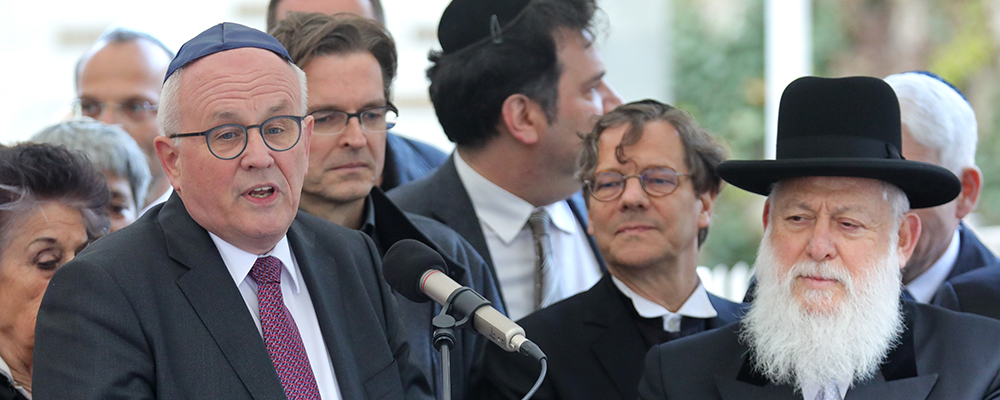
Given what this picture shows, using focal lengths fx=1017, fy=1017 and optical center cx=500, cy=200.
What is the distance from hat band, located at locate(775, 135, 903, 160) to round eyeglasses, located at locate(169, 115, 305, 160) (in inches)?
55.3

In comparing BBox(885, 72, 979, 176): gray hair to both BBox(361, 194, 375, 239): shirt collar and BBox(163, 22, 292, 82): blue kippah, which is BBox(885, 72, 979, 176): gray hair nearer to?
BBox(361, 194, 375, 239): shirt collar

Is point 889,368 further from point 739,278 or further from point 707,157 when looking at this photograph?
point 739,278

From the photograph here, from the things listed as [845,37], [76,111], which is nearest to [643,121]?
[76,111]

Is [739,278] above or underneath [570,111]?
underneath

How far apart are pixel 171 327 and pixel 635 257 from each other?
64.2 inches

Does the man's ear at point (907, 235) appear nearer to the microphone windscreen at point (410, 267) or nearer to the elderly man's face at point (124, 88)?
the microphone windscreen at point (410, 267)

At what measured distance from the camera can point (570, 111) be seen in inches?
167

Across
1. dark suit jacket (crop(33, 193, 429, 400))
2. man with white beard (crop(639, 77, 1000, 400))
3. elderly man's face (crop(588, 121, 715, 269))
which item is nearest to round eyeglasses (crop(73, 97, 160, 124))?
elderly man's face (crop(588, 121, 715, 269))

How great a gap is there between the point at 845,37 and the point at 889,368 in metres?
15.5

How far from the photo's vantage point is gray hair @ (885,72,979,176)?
3.81m

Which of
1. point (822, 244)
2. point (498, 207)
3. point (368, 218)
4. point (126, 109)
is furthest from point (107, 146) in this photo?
point (822, 244)

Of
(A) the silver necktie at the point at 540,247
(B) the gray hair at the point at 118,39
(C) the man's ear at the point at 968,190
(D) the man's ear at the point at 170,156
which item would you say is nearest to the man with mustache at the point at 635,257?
(A) the silver necktie at the point at 540,247

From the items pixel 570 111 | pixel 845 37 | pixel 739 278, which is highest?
pixel 570 111

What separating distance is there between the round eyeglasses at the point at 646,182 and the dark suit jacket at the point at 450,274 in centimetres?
49
